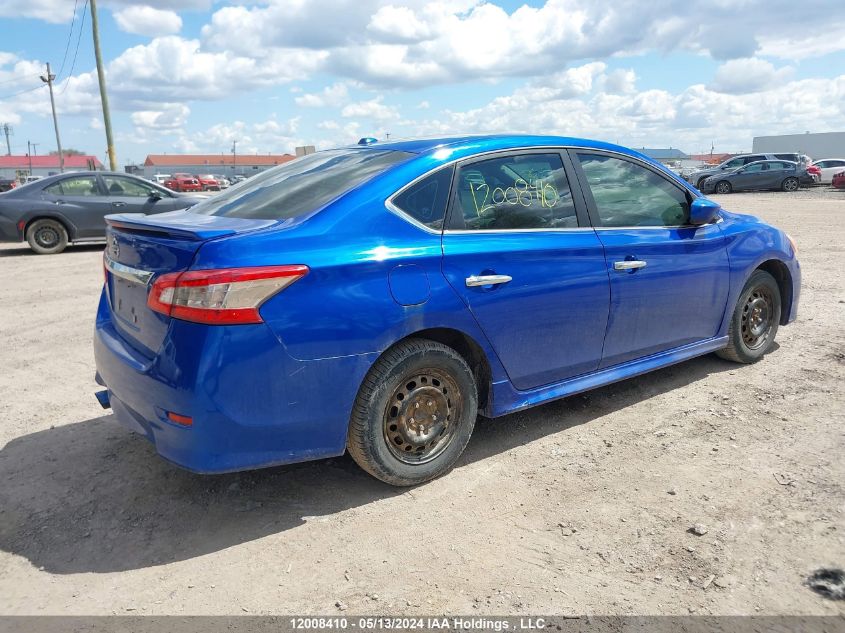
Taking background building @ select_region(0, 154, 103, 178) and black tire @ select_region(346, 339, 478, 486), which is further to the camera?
background building @ select_region(0, 154, 103, 178)

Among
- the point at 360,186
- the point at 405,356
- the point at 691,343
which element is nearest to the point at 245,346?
the point at 405,356

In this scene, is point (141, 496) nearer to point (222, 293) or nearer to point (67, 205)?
point (222, 293)

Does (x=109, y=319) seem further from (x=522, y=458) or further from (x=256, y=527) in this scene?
(x=522, y=458)

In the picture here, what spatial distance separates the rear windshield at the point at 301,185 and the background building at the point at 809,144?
7646 centimetres

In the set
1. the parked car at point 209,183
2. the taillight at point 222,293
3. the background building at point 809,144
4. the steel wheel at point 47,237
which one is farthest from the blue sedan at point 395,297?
the background building at point 809,144

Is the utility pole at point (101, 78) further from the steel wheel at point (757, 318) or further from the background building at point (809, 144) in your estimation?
the background building at point (809, 144)

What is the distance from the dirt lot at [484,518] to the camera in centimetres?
Result: 255

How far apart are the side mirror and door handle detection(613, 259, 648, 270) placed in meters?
0.64

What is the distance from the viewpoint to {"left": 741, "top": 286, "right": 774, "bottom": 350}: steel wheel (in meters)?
5.02

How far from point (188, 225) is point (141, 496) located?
138 centimetres

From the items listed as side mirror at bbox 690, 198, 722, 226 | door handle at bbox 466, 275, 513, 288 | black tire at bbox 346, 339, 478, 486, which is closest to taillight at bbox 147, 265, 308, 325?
black tire at bbox 346, 339, 478, 486

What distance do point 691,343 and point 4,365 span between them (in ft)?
17.5

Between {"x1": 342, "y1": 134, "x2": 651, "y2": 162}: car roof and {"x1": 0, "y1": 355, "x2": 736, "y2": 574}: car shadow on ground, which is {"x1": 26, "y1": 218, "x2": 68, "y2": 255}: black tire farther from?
{"x1": 342, "y1": 134, "x2": 651, "y2": 162}: car roof

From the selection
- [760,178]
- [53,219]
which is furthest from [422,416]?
[760,178]
